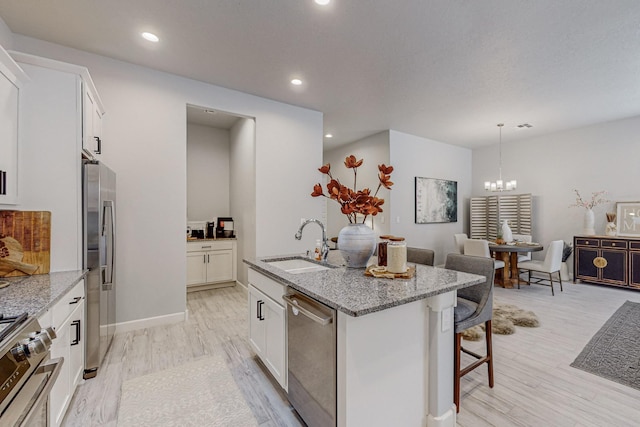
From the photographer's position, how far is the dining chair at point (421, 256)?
2.39 metres

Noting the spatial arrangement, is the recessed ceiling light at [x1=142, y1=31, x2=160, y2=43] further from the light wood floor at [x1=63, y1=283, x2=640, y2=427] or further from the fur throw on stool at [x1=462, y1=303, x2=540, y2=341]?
the fur throw on stool at [x1=462, y1=303, x2=540, y2=341]

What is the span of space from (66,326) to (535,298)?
5405mm

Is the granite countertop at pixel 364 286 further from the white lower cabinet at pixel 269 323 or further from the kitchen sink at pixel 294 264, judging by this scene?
the kitchen sink at pixel 294 264

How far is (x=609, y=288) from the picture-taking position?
186 inches

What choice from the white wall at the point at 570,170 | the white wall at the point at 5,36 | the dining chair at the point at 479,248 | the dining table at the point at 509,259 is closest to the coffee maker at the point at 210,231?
the white wall at the point at 5,36

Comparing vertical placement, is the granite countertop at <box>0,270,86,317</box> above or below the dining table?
above

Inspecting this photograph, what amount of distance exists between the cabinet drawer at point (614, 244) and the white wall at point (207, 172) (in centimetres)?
660

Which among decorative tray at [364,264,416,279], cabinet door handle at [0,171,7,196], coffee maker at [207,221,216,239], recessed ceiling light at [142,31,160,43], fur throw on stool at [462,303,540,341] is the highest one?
recessed ceiling light at [142,31,160,43]

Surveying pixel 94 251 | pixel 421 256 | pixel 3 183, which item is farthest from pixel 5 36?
pixel 421 256

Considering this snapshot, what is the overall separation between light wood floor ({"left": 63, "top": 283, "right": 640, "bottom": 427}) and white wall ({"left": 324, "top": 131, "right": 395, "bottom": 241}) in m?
2.67

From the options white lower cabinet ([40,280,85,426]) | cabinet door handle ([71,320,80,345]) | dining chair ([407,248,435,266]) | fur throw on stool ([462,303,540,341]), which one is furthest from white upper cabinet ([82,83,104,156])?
fur throw on stool ([462,303,540,341])

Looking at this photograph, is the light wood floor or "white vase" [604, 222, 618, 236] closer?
the light wood floor

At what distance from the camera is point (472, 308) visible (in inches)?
77.2

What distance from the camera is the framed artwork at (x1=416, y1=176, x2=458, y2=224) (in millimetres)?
6004
